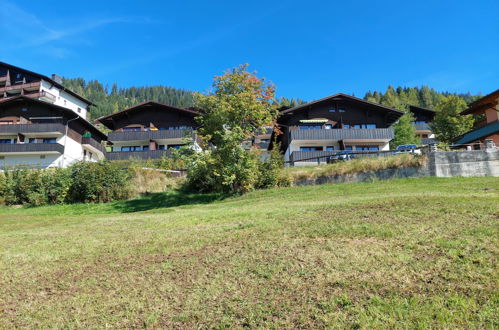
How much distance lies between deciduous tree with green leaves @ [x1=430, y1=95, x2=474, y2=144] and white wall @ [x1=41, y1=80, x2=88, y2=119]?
54.4m

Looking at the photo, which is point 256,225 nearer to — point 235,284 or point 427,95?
point 235,284

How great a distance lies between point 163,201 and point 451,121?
136ft

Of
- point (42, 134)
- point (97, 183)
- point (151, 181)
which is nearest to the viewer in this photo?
point (97, 183)

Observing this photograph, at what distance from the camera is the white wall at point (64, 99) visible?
52281 mm

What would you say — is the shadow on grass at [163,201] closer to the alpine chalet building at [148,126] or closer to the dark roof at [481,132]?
the alpine chalet building at [148,126]

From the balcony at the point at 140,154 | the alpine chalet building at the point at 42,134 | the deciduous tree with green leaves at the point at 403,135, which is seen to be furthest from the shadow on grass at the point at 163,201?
the deciduous tree with green leaves at the point at 403,135

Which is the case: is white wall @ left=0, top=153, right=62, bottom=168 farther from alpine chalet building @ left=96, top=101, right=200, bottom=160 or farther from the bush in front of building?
the bush in front of building

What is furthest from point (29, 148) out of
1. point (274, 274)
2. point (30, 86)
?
point (274, 274)

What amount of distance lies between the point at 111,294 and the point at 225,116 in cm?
1498

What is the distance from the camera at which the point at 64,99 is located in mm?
54906

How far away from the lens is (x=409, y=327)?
12.4 feet

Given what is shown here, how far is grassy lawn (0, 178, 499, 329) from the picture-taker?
429cm

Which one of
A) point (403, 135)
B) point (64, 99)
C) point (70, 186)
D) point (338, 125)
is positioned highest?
point (64, 99)

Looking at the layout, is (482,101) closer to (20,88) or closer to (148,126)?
(148,126)
